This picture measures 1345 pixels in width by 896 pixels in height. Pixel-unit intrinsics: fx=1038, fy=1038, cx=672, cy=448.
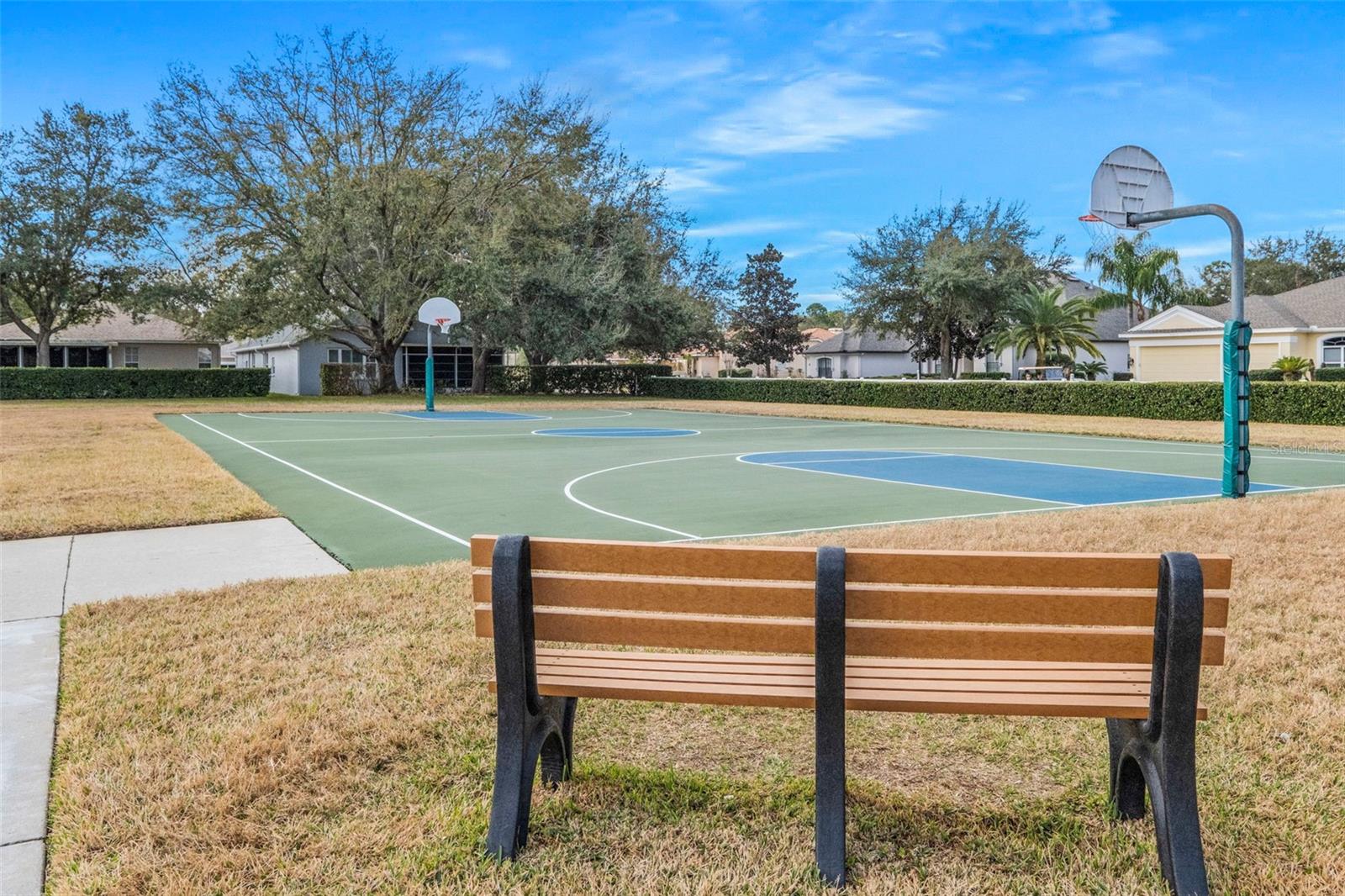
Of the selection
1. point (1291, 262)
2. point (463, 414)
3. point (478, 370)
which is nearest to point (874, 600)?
point (463, 414)

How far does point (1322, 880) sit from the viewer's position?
2.91m

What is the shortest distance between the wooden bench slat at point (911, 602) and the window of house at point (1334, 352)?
42156 mm

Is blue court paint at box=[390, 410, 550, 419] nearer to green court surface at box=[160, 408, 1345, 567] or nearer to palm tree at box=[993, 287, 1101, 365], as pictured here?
green court surface at box=[160, 408, 1345, 567]

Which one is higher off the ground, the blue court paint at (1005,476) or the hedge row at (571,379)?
the hedge row at (571,379)

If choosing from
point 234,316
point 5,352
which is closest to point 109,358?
point 5,352

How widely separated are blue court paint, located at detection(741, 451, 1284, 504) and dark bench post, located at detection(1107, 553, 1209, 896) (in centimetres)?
850

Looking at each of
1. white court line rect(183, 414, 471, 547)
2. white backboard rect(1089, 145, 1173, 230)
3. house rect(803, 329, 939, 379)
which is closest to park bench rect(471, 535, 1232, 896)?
white court line rect(183, 414, 471, 547)

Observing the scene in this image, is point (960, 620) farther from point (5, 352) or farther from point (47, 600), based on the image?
point (5, 352)

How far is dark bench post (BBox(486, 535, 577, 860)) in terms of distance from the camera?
297 cm

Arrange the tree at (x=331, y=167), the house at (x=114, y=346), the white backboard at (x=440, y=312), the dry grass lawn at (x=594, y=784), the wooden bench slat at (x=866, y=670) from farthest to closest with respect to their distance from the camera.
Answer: the house at (x=114, y=346)
the tree at (x=331, y=167)
the white backboard at (x=440, y=312)
the wooden bench slat at (x=866, y=670)
the dry grass lawn at (x=594, y=784)

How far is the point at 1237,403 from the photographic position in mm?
10844

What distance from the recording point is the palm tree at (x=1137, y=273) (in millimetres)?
56875

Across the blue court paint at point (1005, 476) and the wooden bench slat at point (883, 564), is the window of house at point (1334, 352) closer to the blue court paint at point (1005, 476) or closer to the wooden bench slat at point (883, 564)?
the blue court paint at point (1005, 476)

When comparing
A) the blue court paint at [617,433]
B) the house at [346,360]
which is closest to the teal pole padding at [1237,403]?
the blue court paint at [617,433]
